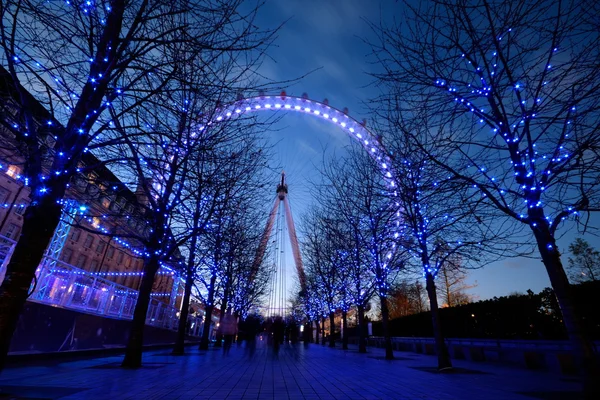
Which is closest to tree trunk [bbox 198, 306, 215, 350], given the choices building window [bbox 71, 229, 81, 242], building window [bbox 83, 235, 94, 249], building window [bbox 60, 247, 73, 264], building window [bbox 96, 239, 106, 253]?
building window [bbox 60, 247, 73, 264]

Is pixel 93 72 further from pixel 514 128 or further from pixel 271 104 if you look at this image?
pixel 271 104

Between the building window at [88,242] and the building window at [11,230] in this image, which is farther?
the building window at [88,242]

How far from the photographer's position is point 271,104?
84.3 feet

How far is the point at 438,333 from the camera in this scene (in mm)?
10445

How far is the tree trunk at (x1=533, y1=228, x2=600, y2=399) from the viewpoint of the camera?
4.45m

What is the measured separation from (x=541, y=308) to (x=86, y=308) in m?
18.4

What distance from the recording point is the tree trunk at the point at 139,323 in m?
9.01

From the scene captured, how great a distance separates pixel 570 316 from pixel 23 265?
832cm

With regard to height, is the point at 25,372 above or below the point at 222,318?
below

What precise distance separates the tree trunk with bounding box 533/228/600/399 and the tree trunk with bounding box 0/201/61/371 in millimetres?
8057

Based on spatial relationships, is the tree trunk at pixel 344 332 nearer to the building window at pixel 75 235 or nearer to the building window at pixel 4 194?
the building window at pixel 4 194

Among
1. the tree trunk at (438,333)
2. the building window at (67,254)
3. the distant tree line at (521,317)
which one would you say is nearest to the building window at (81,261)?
the building window at (67,254)

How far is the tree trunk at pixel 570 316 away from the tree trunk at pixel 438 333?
566 cm

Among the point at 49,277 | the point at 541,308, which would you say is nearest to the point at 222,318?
the point at 49,277
